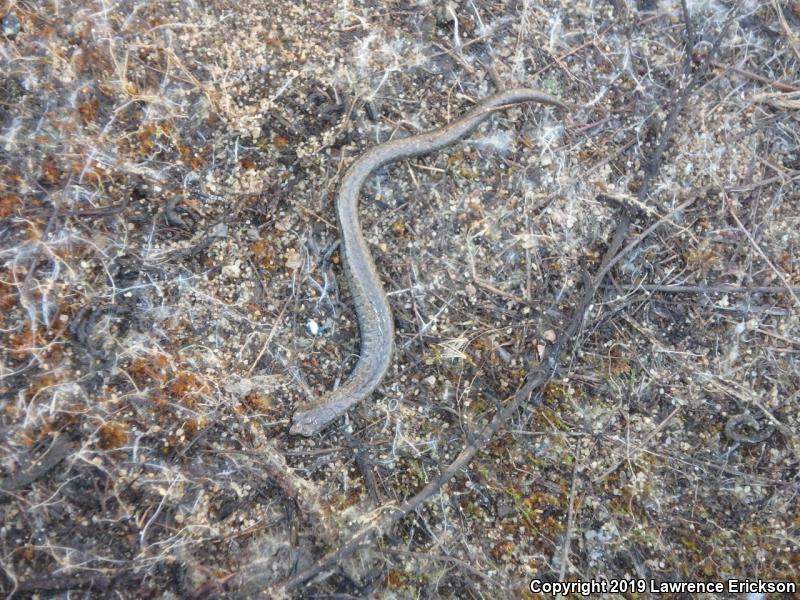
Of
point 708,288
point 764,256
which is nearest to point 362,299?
point 708,288

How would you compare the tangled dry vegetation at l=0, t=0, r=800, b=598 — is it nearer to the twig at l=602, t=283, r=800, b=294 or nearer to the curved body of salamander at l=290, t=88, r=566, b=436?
the twig at l=602, t=283, r=800, b=294

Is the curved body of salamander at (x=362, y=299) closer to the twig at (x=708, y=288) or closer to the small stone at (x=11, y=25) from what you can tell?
the twig at (x=708, y=288)

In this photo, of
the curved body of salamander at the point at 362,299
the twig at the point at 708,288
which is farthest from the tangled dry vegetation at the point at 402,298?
the curved body of salamander at the point at 362,299

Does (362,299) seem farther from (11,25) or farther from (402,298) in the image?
(11,25)

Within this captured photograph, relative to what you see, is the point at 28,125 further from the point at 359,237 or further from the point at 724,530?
the point at 724,530

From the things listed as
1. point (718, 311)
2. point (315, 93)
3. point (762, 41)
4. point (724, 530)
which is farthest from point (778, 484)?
point (315, 93)
